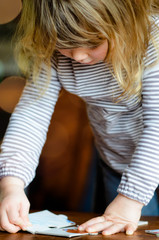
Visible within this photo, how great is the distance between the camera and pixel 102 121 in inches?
45.5

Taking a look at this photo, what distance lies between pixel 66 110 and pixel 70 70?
1844 millimetres

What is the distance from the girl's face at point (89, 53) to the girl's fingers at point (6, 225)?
37 centimetres

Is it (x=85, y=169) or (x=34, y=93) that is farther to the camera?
(x=85, y=169)

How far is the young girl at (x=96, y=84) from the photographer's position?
842mm

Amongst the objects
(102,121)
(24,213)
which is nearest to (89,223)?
(24,213)

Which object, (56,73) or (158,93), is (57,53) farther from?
(158,93)

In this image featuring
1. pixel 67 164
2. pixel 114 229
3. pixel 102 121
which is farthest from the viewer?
pixel 67 164

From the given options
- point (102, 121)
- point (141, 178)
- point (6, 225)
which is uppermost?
point (102, 121)

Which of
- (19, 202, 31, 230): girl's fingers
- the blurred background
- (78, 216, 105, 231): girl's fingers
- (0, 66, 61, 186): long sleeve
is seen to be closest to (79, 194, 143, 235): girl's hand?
(78, 216, 105, 231): girl's fingers

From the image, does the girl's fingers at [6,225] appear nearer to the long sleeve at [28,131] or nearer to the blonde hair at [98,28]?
the long sleeve at [28,131]

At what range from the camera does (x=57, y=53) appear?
1.08 metres

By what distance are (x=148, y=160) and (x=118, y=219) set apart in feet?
0.46

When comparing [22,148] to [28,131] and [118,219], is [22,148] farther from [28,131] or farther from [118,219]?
[118,219]

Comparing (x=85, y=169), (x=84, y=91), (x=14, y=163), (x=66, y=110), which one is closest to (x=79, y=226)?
(x=14, y=163)
